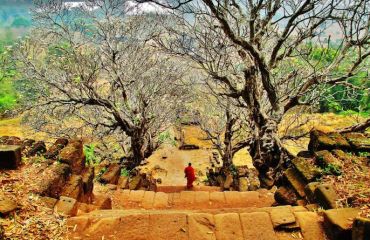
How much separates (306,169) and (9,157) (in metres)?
5.07

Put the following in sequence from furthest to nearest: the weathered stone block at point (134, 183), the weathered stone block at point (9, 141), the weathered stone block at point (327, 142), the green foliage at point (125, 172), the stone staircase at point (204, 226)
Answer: the green foliage at point (125, 172) → the weathered stone block at point (134, 183) → the weathered stone block at point (9, 141) → the weathered stone block at point (327, 142) → the stone staircase at point (204, 226)

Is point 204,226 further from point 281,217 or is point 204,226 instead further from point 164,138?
point 164,138

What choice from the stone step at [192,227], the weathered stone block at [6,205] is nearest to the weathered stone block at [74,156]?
the weathered stone block at [6,205]

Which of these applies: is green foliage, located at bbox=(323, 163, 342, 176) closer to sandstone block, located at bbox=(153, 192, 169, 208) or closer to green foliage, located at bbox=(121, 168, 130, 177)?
sandstone block, located at bbox=(153, 192, 169, 208)

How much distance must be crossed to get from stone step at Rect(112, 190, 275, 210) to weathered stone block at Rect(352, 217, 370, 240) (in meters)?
4.19

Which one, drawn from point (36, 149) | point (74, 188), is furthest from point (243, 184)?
point (36, 149)

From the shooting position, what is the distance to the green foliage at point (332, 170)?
5.61m

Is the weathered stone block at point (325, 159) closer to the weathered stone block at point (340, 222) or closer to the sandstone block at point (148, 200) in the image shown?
the weathered stone block at point (340, 222)

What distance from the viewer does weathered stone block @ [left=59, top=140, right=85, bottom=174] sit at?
669 cm

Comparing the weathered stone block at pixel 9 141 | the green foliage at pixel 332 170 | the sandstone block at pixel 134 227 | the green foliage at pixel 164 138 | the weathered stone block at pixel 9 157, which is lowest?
the sandstone block at pixel 134 227

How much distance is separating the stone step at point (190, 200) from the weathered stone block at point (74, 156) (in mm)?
1438

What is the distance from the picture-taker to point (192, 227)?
444cm

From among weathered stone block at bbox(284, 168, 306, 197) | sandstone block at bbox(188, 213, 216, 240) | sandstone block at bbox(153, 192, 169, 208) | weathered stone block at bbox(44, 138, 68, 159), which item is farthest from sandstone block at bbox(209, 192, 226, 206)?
weathered stone block at bbox(44, 138, 68, 159)

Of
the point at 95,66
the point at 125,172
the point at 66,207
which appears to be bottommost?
the point at 66,207
